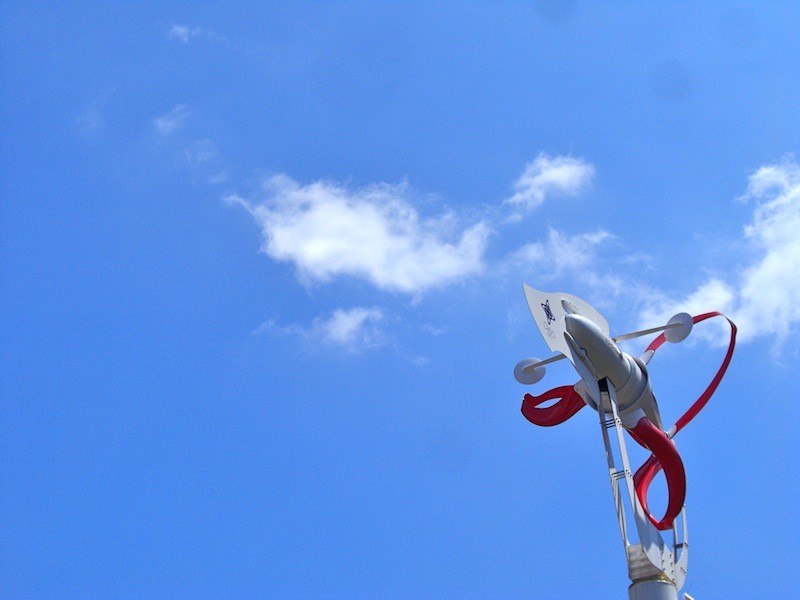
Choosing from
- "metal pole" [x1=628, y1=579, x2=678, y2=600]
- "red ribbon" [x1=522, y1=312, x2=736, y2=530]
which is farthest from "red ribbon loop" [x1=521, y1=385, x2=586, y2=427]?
"metal pole" [x1=628, y1=579, x2=678, y2=600]

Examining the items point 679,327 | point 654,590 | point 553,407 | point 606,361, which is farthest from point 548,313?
point 654,590

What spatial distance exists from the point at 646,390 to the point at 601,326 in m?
2.01

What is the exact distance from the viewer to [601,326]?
85.5ft

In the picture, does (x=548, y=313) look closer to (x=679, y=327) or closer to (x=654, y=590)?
(x=679, y=327)

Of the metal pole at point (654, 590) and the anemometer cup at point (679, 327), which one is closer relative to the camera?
the metal pole at point (654, 590)

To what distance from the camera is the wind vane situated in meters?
23.2

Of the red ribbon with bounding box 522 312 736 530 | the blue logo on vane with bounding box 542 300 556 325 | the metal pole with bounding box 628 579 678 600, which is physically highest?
the blue logo on vane with bounding box 542 300 556 325

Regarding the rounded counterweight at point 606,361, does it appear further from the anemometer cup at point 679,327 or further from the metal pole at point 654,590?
the metal pole at point 654,590

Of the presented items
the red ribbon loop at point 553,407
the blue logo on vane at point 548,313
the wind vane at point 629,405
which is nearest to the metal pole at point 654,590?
the wind vane at point 629,405

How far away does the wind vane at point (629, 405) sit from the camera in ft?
76.2

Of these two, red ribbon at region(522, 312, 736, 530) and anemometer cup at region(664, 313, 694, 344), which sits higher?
anemometer cup at region(664, 313, 694, 344)

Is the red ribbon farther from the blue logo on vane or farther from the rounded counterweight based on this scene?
the blue logo on vane

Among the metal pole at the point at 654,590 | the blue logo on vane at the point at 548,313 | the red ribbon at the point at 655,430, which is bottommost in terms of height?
the metal pole at the point at 654,590

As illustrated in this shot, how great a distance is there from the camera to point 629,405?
24812 mm
